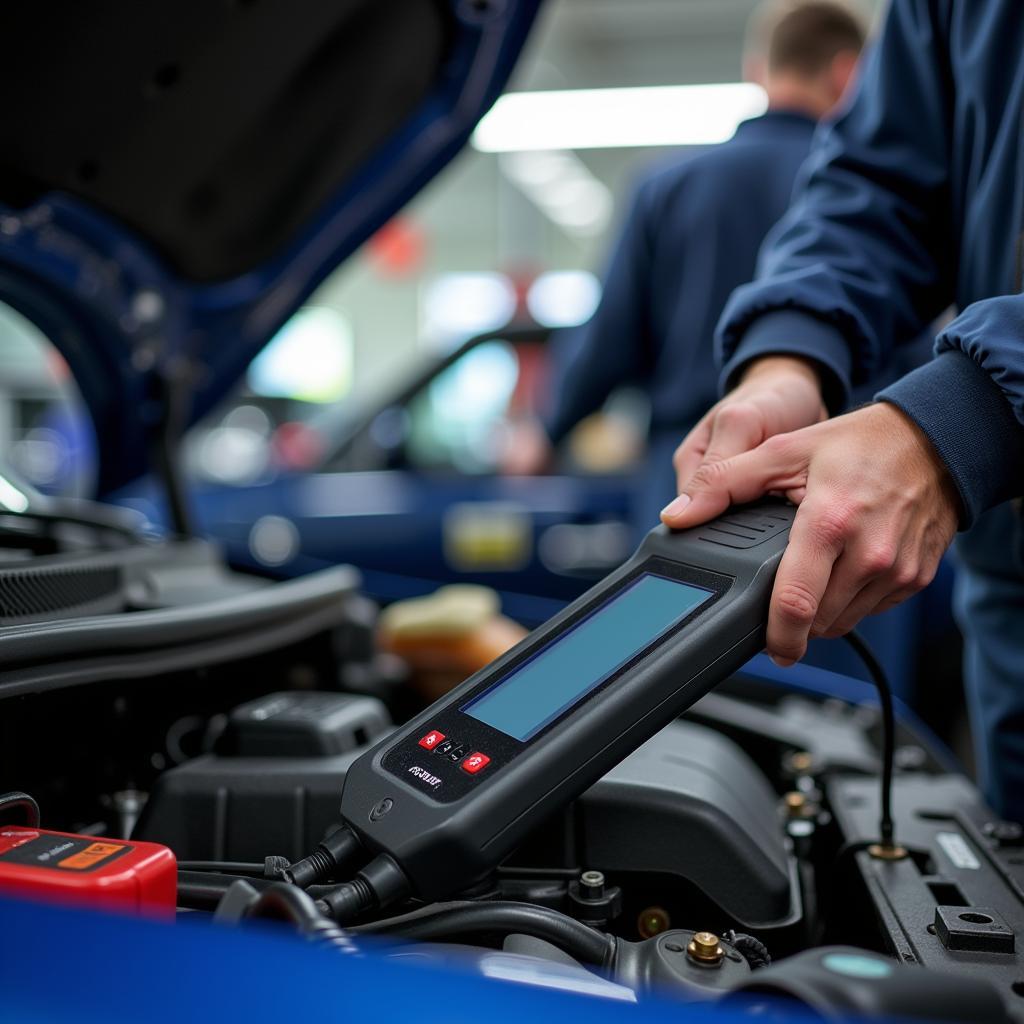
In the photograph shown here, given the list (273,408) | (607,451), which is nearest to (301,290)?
(607,451)

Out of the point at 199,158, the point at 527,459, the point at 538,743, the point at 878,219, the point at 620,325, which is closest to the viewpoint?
the point at 538,743

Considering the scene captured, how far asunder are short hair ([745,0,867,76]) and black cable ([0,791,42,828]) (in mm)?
2212

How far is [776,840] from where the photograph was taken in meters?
0.83

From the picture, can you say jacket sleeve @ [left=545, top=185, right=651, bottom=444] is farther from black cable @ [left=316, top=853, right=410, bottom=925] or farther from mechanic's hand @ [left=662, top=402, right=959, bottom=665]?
black cable @ [left=316, top=853, right=410, bottom=925]

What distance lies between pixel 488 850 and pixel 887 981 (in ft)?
0.78

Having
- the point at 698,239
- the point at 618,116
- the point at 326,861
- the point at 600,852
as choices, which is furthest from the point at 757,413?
the point at 618,116

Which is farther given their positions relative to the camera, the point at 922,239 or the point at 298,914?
the point at 922,239

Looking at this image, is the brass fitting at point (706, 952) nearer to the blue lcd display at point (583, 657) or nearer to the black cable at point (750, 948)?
the black cable at point (750, 948)

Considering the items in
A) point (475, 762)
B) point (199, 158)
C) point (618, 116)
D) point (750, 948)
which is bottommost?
point (750, 948)

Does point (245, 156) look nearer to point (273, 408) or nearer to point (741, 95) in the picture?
point (273, 408)

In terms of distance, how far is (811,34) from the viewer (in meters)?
2.28

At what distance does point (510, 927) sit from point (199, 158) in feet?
3.12

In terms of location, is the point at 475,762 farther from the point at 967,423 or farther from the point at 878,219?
the point at 878,219

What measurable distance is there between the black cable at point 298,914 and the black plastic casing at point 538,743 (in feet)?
0.29
